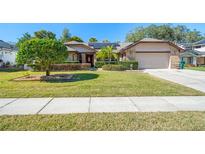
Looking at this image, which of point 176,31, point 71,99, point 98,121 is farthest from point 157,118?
point 176,31

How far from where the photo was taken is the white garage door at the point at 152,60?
93.8 feet

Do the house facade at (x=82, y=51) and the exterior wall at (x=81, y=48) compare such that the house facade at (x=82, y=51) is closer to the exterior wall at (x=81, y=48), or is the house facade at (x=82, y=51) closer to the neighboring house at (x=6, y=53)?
the exterior wall at (x=81, y=48)

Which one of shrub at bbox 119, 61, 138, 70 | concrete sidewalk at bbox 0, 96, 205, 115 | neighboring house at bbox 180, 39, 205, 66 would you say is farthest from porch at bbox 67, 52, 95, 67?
concrete sidewalk at bbox 0, 96, 205, 115

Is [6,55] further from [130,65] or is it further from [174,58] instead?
[174,58]

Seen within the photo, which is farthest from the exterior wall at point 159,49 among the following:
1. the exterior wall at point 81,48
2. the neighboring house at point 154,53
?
the exterior wall at point 81,48

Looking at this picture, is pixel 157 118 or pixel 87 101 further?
pixel 87 101

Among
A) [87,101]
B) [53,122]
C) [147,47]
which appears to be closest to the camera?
[53,122]

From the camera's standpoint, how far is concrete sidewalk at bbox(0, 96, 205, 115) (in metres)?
5.97

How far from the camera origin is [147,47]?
2852 cm

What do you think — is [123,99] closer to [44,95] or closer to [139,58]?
[44,95]

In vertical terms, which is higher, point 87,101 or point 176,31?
point 176,31

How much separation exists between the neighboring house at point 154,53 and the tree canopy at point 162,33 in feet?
96.8

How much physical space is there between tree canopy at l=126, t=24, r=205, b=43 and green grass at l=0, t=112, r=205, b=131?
178 feet

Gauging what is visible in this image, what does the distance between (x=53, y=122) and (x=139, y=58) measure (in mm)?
25008
